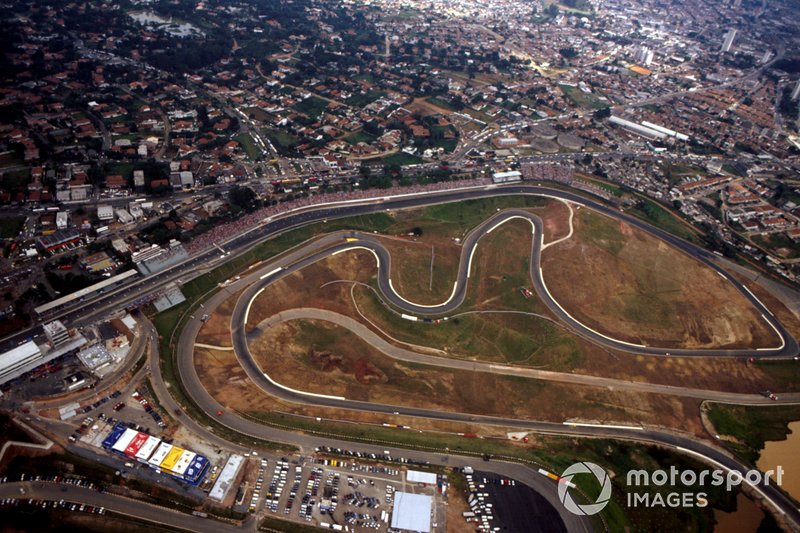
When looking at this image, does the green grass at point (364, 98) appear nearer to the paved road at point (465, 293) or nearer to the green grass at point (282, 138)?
the green grass at point (282, 138)

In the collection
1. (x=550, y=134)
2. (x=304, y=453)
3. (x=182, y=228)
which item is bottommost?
(x=304, y=453)

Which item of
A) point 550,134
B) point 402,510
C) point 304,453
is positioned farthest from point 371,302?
point 550,134

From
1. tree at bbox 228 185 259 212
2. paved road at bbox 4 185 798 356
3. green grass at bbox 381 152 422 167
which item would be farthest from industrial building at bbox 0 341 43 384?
green grass at bbox 381 152 422 167

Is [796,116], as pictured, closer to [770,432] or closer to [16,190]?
[770,432]

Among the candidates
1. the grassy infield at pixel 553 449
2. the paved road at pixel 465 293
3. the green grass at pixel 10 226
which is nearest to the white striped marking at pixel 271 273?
the paved road at pixel 465 293

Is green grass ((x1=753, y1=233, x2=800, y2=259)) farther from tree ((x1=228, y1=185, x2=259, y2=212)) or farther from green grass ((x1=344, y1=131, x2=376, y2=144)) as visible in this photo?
tree ((x1=228, y1=185, x2=259, y2=212))
